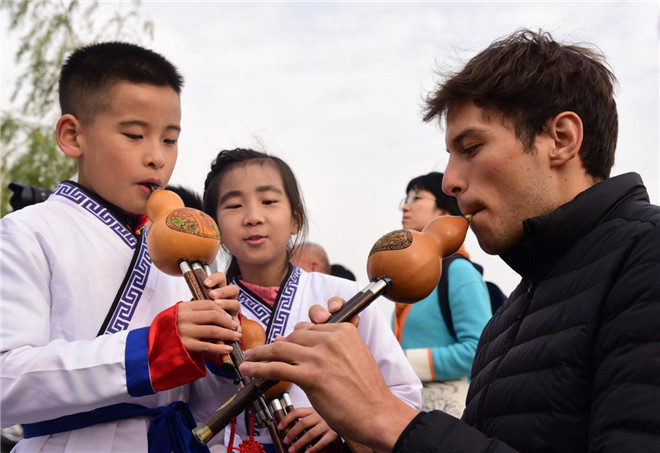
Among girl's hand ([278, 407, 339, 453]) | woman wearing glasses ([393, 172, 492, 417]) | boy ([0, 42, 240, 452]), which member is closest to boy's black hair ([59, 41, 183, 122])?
boy ([0, 42, 240, 452])

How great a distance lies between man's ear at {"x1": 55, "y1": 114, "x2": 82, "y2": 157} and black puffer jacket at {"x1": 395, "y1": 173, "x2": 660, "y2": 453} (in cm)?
151

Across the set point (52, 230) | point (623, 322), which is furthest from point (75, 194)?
point (623, 322)

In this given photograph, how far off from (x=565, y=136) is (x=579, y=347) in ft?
2.11

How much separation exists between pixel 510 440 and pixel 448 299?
2.32 meters

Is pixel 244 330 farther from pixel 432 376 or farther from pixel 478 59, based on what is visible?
pixel 432 376

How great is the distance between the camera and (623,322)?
1.27 meters

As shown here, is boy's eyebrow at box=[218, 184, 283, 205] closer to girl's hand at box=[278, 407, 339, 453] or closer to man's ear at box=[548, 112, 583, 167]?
girl's hand at box=[278, 407, 339, 453]

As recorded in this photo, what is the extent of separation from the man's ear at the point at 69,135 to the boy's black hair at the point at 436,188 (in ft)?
8.35

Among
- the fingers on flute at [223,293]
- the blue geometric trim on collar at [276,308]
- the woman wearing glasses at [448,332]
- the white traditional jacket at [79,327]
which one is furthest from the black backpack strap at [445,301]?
the fingers on flute at [223,293]

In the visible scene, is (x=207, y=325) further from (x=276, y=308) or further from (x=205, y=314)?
(x=276, y=308)

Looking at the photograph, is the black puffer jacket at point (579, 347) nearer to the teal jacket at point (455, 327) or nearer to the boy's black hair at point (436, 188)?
the teal jacket at point (455, 327)

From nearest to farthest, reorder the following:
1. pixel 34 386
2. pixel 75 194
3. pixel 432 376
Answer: pixel 34 386 → pixel 75 194 → pixel 432 376

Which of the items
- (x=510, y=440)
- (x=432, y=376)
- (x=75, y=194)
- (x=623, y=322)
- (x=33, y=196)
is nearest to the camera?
(x=623, y=322)

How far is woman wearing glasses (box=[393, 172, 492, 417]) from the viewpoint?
143 inches
